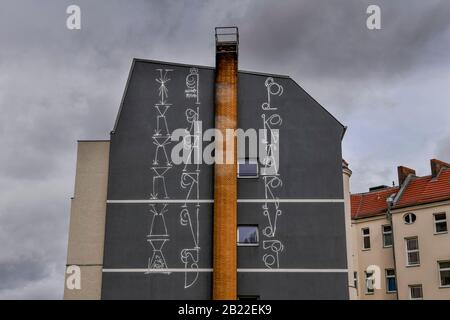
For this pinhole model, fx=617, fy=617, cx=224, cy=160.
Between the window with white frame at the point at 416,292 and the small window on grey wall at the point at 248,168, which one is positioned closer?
the small window on grey wall at the point at 248,168

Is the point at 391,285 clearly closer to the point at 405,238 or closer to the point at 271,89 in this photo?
the point at 405,238

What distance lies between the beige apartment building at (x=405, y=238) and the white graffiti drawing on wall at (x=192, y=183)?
580 inches

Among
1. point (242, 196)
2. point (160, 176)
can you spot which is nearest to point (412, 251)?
point (242, 196)

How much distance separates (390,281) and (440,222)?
6.09 metres

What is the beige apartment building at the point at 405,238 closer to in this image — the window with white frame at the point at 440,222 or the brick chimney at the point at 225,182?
the window with white frame at the point at 440,222

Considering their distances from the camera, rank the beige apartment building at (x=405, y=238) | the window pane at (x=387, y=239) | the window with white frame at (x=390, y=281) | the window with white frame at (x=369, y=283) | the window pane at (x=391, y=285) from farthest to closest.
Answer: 1. the window with white frame at (x=369, y=283)
2. the window pane at (x=387, y=239)
3. the window with white frame at (x=390, y=281)
4. the window pane at (x=391, y=285)
5. the beige apartment building at (x=405, y=238)

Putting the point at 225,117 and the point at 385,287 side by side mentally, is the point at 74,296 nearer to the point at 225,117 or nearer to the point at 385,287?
the point at 225,117

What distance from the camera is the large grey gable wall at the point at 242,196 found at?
27.4m

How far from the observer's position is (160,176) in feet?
94.7

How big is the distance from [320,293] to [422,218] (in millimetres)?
18653

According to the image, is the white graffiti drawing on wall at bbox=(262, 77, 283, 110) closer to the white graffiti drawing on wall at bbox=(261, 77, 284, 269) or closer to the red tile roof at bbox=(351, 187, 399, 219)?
the white graffiti drawing on wall at bbox=(261, 77, 284, 269)

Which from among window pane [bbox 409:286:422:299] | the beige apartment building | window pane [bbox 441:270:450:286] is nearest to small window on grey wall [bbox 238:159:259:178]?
the beige apartment building

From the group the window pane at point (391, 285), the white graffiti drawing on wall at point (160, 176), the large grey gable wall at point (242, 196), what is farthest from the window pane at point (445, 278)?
the white graffiti drawing on wall at point (160, 176)
